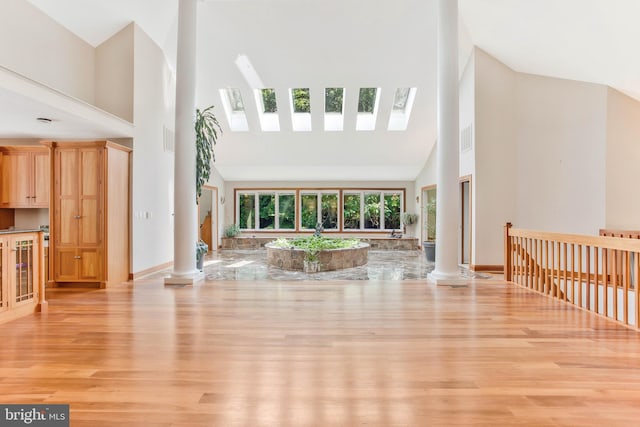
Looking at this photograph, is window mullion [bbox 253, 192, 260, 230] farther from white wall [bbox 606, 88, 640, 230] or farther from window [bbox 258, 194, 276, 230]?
white wall [bbox 606, 88, 640, 230]

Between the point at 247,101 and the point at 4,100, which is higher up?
the point at 247,101

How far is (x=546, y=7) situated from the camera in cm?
534

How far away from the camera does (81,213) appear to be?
5695mm

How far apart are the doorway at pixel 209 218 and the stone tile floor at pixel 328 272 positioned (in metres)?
1.83

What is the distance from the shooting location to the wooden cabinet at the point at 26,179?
6.01 m

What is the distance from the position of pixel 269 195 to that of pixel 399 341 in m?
10.5

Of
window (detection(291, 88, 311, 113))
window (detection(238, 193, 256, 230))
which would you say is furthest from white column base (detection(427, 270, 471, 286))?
window (detection(238, 193, 256, 230))

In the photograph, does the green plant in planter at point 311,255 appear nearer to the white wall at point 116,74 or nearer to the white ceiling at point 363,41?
Result: the white ceiling at point 363,41

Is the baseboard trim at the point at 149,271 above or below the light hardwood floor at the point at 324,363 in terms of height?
above

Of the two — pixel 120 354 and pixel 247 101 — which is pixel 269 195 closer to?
pixel 247 101

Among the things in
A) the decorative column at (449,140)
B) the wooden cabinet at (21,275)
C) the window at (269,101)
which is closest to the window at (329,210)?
the window at (269,101)

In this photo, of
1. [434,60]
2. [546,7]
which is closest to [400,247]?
[434,60]

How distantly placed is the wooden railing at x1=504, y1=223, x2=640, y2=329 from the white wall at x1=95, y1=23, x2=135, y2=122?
6.83 meters

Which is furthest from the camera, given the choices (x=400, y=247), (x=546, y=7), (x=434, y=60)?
(x=400, y=247)
